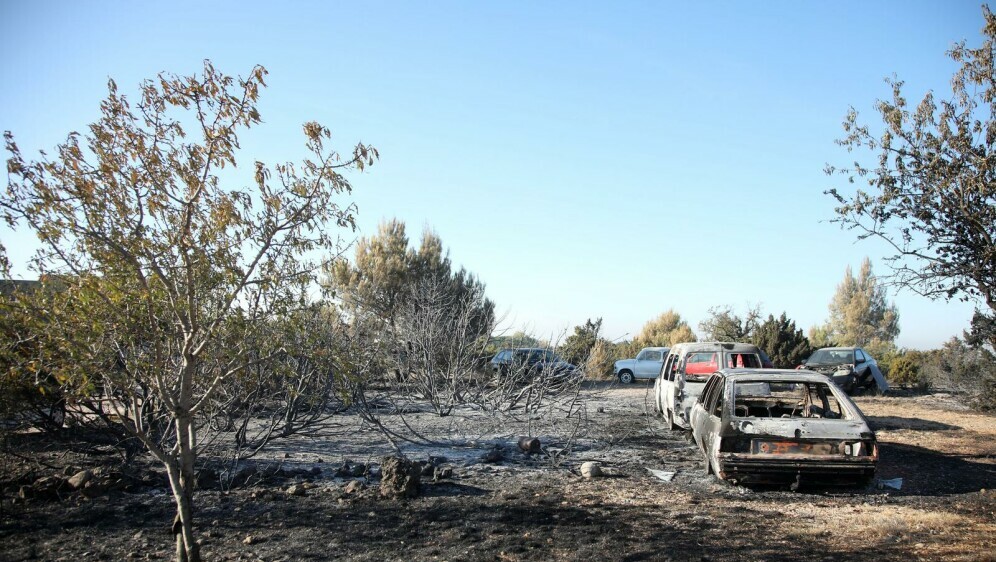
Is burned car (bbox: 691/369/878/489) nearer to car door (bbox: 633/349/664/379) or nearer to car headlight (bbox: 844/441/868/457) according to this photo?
car headlight (bbox: 844/441/868/457)

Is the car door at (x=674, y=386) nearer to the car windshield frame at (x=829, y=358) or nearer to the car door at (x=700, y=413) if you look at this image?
the car door at (x=700, y=413)

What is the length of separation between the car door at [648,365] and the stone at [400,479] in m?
19.2

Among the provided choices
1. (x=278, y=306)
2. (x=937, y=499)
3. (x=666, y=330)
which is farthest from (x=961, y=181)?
(x=666, y=330)

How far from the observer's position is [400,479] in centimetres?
660

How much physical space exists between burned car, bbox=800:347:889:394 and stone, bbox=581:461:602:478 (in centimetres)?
1278

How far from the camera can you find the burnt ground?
4.98 m

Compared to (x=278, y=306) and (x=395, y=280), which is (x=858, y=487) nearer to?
(x=278, y=306)

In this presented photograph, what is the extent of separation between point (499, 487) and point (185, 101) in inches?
195

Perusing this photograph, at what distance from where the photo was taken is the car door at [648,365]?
24609mm

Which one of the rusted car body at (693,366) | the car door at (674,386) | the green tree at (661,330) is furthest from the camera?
the green tree at (661,330)

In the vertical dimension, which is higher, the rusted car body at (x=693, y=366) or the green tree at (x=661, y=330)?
the green tree at (x=661, y=330)

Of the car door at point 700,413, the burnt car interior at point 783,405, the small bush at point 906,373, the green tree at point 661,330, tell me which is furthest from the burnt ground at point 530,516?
the green tree at point 661,330

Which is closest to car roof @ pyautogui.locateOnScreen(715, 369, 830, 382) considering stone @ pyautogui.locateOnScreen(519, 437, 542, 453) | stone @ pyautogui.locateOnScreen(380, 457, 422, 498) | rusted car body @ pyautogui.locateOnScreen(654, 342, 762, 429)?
rusted car body @ pyautogui.locateOnScreen(654, 342, 762, 429)

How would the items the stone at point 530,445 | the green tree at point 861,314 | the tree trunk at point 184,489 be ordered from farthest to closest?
the green tree at point 861,314 → the stone at point 530,445 → the tree trunk at point 184,489
